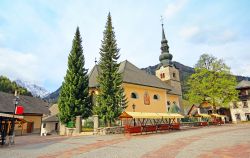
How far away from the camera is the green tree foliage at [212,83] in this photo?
40.5 meters

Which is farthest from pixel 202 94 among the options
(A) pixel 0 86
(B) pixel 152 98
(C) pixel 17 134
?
(A) pixel 0 86

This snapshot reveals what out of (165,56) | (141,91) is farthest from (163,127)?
(165,56)

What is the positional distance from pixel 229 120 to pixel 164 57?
25.3m

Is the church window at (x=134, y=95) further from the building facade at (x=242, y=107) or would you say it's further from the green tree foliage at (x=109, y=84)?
the building facade at (x=242, y=107)

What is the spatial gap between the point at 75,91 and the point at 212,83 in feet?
91.5

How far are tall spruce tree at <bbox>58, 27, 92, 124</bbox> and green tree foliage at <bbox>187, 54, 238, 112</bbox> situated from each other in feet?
79.0

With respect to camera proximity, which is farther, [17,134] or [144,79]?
[144,79]

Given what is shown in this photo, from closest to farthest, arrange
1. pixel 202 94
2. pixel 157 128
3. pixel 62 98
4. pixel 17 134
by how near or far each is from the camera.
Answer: pixel 157 128
pixel 62 98
pixel 17 134
pixel 202 94

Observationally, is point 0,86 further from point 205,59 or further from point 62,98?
point 205,59

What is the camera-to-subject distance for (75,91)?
28.0 meters

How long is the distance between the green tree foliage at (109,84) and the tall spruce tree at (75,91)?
2.99m

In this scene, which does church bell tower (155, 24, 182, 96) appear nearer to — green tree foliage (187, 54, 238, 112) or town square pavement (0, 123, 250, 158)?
green tree foliage (187, 54, 238, 112)

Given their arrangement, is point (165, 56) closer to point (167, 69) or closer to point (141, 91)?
point (167, 69)

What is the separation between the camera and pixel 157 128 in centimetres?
2452
